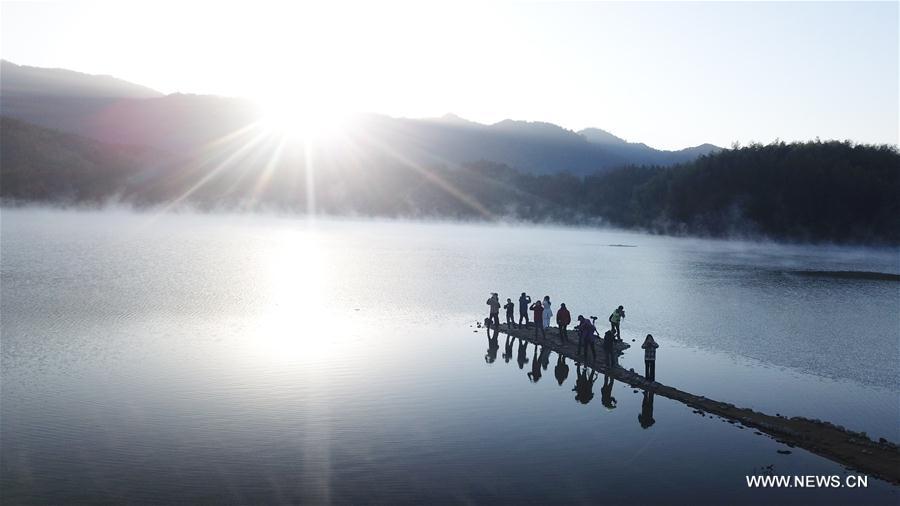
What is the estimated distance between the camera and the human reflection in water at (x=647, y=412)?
21.9 meters

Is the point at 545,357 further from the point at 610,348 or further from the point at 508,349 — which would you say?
the point at 610,348

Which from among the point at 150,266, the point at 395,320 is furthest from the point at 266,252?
the point at 395,320

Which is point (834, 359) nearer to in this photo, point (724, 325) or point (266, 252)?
point (724, 325)

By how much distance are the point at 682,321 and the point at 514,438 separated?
2893cm

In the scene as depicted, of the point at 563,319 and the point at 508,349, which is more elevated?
the point at 563,319

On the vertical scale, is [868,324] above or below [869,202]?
below

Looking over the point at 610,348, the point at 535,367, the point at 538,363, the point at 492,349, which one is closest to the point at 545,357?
the point at 538,363

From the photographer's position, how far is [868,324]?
4581 centimetres

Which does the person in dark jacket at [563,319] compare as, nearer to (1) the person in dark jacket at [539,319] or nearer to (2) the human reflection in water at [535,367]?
(2) the human reflection in water at [535,367]

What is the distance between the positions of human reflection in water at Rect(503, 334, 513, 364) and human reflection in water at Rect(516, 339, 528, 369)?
0.47 metres

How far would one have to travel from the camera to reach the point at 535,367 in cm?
2981

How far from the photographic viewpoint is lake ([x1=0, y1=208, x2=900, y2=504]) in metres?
16.5

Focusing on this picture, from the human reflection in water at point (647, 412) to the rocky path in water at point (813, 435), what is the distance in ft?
2.39

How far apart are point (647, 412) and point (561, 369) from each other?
670 centimetres
